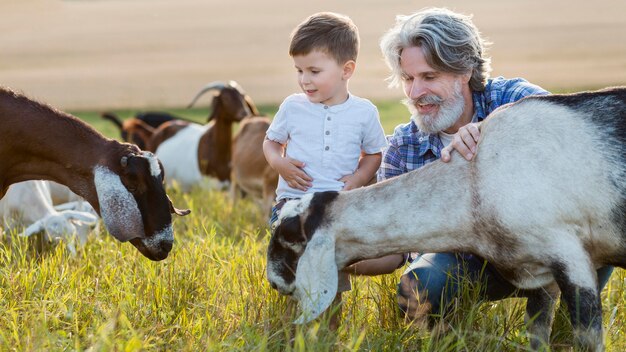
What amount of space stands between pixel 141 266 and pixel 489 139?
7.62ft

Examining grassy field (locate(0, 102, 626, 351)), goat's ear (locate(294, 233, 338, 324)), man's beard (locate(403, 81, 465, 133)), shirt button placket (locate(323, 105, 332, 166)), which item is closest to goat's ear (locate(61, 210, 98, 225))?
grassy field (locate(0, 102, 626, 351))

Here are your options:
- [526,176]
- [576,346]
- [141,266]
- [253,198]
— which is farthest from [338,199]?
[253,198]

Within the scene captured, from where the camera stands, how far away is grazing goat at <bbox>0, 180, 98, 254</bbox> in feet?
22.3

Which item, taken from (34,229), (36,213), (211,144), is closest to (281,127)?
(34,229)

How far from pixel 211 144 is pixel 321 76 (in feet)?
29.2

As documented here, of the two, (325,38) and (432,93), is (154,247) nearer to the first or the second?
(325,38)

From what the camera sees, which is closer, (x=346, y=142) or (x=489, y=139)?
(x=489, y=139)

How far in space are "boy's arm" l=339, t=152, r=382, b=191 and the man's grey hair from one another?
53 centimetres

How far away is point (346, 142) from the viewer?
185 inches

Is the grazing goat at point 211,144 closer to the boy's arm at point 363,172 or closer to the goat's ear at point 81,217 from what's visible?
the goat's ear at point 81,217

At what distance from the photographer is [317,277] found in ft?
13.3

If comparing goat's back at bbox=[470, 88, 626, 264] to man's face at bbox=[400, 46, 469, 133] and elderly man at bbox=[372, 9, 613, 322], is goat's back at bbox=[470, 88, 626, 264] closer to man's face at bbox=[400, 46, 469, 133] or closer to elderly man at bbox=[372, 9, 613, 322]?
elderly man at bbox=[372, 9, 613, 322]

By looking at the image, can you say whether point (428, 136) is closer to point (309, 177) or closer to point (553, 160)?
point (309, 177)

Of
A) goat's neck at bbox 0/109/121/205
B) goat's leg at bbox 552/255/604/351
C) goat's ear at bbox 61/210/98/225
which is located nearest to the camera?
goat's leg at bbox 552/255/604/351
